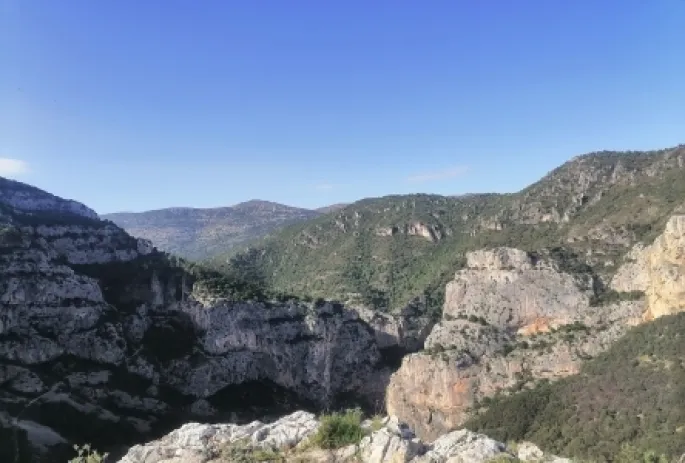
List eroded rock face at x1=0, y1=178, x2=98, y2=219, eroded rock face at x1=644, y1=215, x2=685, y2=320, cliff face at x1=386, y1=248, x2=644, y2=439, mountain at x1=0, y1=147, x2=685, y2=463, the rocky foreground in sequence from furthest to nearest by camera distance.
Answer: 1. eroded rock face at x1=0, y1=178, x2=98, y2=219
2. cliff face at x1=386, y1=248, x2=644, y2=439
3. eroded rock face at x1=644, y1=215, x2=685, y2=320
4. mountain at x1=0, y1=147, x2=685, y2=463
5. the rocky foreground

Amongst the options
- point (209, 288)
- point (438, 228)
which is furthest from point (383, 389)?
point (438, 228)

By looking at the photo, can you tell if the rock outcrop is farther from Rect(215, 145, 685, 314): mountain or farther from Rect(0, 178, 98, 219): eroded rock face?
Rect(0, 178, 98, 219): eroded rock face

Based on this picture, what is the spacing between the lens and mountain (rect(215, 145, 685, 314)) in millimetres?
110688

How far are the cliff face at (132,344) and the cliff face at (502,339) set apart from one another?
1671cm

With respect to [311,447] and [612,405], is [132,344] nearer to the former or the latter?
[612,405]

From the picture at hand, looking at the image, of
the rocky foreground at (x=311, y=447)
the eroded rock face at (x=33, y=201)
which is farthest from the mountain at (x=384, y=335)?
the rocky foreground at (x=311, y=447)

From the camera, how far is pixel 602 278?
4008 inches

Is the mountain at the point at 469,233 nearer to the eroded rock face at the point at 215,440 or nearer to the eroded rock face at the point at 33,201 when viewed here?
the eroded rock face at the point at 33,201

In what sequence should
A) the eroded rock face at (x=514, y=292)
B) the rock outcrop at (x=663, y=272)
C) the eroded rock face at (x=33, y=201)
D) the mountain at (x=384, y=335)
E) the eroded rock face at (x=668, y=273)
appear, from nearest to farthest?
the mountain at (x=384, y=335) → the eroded rock face at (x=668, y=273) → the rock outcrop at (x=663, y=272) → the eroded rock face at (x=514, y=292) → the eroded rock face at (x=33, y=201)

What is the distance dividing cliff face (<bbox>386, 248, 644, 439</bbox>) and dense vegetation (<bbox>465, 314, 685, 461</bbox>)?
460 cm

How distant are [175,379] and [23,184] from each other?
69.6 meters

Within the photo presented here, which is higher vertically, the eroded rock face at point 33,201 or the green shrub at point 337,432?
the eroded rock face at point 33,201

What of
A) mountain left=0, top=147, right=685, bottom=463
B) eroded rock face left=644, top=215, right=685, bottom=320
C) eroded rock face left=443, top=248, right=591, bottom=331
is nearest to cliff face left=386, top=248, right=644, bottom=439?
eroded rock face left=443, top=248, right=591, bottom=331

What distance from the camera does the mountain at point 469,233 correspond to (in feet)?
363
